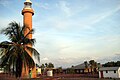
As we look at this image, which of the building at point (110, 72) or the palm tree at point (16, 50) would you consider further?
the building at point (110, 72)

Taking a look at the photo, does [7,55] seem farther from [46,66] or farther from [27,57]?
[46,66]

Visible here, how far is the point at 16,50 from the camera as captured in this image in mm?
16312

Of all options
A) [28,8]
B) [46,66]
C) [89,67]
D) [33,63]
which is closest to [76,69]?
[89,67]

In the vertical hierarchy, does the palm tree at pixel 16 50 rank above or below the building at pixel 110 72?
above

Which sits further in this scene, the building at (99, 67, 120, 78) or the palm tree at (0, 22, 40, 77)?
the building at (99, 67, 120, 78)

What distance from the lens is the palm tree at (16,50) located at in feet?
53.4

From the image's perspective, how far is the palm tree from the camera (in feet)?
53.4

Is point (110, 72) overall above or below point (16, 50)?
below

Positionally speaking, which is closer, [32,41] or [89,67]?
[32,41]

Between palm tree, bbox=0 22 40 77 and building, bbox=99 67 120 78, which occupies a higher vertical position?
palm tree, bbox=0 22 40 77

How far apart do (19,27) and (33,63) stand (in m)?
4.01

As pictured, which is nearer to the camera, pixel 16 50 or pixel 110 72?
pixel 16 50

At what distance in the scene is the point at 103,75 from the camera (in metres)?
40.6

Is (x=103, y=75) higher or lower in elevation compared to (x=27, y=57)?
lower
